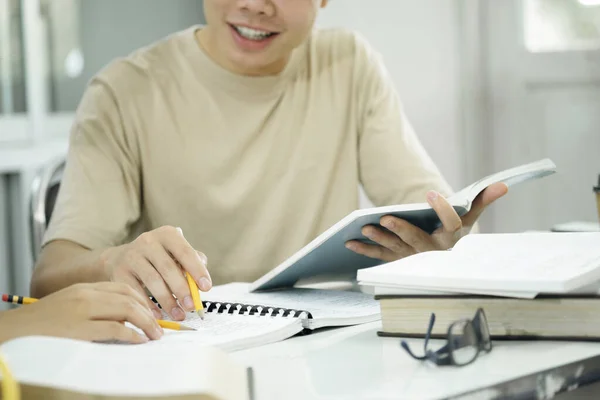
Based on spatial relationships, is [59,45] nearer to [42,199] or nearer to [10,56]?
[10,56]

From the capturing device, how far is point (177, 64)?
70.7 inches

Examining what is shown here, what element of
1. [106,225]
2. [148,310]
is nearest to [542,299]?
[148,310]

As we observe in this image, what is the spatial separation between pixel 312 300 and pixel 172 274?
0.19 metres

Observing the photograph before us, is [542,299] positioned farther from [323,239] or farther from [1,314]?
[1,314]

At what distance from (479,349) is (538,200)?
94.9 inches

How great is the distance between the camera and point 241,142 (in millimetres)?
1764

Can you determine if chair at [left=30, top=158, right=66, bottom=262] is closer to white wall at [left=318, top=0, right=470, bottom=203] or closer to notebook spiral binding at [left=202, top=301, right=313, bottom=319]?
notebook spiral binding at [left=202, top=301, right=313, bottom=319]

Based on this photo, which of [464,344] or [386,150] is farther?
[386,150]

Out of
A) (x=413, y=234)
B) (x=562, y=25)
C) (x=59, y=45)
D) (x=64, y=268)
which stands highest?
(x=562, y=25)

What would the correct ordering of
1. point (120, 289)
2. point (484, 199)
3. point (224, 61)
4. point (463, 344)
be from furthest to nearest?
point (224, 61)
point (484, 199)
point (120, 289)
point (463, 344)

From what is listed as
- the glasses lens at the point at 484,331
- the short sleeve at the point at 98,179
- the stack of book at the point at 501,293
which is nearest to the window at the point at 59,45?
the short sleeve at the point at 98,179

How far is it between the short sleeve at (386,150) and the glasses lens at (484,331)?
0.84 meters

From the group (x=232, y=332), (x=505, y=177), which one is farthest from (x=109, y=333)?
(x=505, y=177)

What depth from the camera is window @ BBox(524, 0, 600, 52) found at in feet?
A: 9.68
